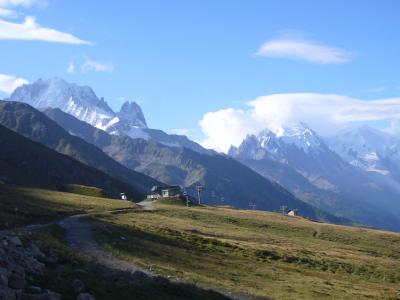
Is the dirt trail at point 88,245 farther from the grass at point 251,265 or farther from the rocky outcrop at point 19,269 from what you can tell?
the rocky outcrop at point 19,269

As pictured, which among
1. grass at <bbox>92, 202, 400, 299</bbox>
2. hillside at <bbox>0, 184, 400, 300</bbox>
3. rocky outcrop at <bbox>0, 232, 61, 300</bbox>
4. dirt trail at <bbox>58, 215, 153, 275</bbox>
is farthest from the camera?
grass at <bbox>92, 202, 400, 299</bbox>

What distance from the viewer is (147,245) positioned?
62062mm

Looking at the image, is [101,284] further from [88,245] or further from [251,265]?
[251,265]

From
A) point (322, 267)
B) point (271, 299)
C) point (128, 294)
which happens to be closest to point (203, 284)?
point (271, 299)

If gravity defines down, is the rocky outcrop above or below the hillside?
above

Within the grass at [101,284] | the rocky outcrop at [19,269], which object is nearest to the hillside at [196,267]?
the grass at [101,284]

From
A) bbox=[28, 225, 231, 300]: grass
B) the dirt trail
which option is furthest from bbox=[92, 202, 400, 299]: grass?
bbox=[28, 225, 231, 300]: grass

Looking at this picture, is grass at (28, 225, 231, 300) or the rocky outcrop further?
grass at (28, 225, 231, 300)

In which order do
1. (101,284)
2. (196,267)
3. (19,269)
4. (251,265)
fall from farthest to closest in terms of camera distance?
1. (251,265)
2. (196,267)
3. (101,284)
4. (19,269)

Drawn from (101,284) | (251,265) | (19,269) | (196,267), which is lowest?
(196,267)

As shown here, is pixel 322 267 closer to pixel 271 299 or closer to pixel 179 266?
pixel 179 266

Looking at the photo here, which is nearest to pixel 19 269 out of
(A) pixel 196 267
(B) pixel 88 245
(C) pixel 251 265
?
(B) pixel 88 245

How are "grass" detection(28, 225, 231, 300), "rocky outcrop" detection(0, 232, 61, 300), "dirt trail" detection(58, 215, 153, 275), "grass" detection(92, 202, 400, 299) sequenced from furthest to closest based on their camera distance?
1. "grass" detection(92, 202, 400, 299)
2. "dirt trail" detection(58, 215, 153, 275)
3. "grass" detection(28, 225, 231, 300)
4. "rocky outcrop" detection(0, 232, 61, 300)

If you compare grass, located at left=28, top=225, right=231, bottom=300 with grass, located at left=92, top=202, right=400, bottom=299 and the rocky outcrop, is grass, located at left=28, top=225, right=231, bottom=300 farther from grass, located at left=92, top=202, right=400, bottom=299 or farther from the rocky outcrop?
grass, located at left=92, top=202, right=400, bottom=299
